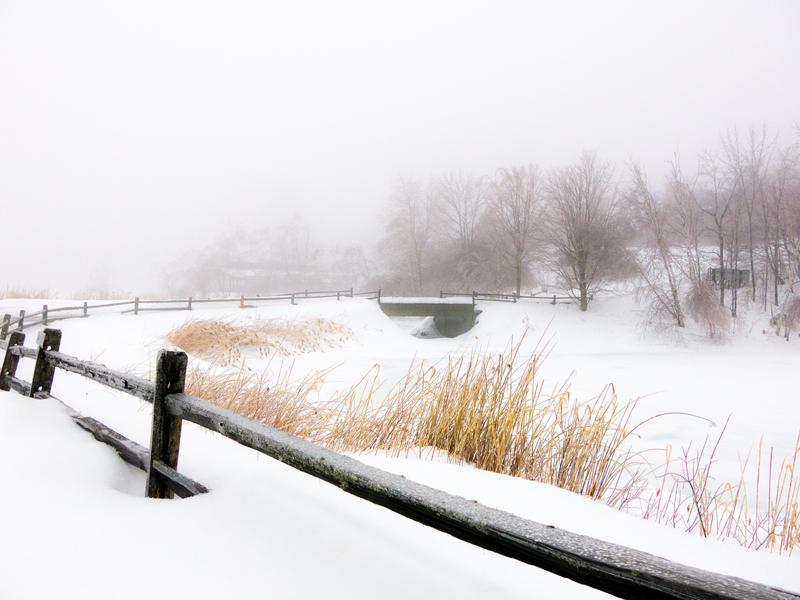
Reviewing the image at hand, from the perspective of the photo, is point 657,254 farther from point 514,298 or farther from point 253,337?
point 253,337

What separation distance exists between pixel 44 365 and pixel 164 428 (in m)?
2.69

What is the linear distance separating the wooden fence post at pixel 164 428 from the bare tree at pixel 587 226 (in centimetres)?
2324

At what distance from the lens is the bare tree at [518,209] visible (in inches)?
1072

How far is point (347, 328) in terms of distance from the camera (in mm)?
19062

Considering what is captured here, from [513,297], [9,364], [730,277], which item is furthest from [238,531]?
[730,277]

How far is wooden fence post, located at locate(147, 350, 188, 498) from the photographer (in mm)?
2227

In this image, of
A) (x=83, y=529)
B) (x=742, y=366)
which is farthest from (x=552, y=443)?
(x=742, y=366)

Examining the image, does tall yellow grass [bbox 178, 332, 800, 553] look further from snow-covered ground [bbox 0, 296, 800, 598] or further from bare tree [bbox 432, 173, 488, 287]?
bare tree [bbox 432, 173, 488, 287]

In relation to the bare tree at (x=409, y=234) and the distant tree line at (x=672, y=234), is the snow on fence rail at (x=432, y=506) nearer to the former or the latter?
the distant tree line at (x=672, y=234)

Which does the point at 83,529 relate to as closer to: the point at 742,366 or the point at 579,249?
the point at 742,366

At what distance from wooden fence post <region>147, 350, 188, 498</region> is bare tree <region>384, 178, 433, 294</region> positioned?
31.2m

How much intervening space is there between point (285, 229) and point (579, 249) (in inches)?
1486

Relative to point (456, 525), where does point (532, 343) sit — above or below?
below

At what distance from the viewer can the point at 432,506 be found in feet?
4.02
